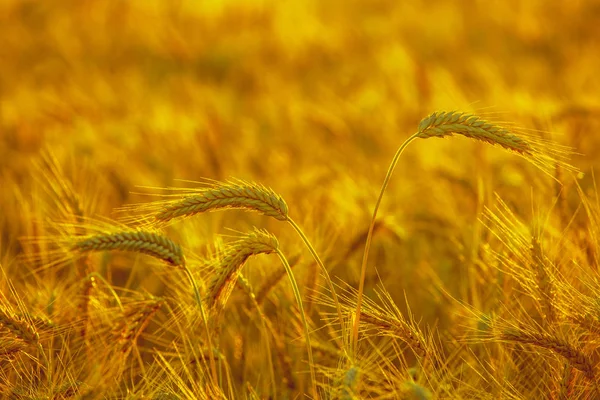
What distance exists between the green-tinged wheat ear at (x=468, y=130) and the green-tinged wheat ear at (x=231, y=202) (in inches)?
12.5

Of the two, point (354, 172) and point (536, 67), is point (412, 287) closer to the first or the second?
point (354, 172)

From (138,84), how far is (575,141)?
354 cm

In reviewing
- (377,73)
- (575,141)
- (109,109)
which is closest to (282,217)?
(575,141)

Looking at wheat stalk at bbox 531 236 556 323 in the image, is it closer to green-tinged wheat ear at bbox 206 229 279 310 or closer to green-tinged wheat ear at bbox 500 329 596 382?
green-tinged wheat ear at bbox 500 329 596 382

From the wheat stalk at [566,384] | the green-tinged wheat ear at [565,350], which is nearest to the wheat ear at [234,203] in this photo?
the green-tinged wheat ear at [565,350]

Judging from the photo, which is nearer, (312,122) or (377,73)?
(312,122)

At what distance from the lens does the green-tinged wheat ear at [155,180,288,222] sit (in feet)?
4.93

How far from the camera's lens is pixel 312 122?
4367mm

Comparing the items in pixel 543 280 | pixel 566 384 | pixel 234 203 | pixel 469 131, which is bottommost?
pixel 566 384

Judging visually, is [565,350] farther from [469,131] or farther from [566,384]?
[469,131]

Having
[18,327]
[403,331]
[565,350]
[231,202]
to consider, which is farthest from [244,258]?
[565,350]

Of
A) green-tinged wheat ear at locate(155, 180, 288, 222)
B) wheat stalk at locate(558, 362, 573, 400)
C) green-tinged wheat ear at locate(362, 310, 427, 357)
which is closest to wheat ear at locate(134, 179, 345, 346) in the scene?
green-tinged wheat ear at locate(155, 180, 288, 222)

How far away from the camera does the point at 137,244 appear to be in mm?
1520

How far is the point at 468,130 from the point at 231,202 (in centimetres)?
49
